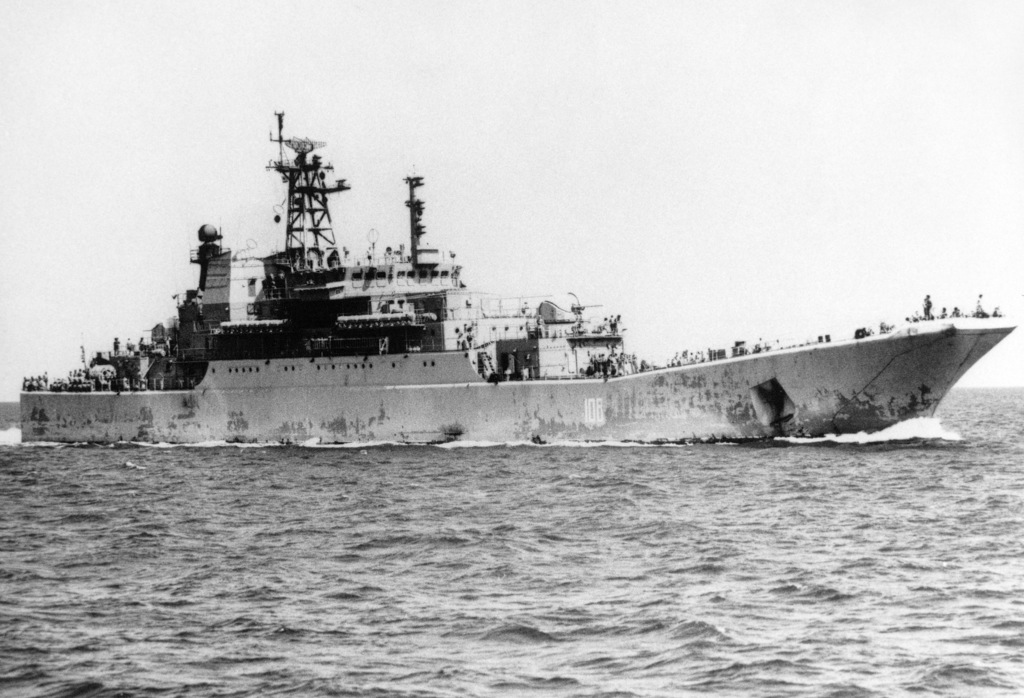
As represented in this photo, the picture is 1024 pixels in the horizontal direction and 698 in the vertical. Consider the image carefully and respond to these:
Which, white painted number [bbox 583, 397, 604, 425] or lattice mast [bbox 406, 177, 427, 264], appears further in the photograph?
lattice mast [bbox 406, 177, 427, 264]

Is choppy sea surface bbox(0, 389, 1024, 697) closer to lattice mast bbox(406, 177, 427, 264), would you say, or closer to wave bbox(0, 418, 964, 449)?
wave bbox(0, 418, 964, 449)

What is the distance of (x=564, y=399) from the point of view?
34.7 metres

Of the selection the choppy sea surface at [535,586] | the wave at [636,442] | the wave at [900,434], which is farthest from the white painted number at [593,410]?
the choppy sea surface at [535,586]

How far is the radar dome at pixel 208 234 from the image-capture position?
149ft

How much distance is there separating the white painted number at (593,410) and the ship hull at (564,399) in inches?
1.2

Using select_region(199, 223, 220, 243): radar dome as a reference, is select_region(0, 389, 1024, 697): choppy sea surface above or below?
below

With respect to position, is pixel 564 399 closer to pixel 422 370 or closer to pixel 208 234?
pixel 422 370

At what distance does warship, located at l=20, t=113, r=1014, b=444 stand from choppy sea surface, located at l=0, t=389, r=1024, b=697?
16.3 feet

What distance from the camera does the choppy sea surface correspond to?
34.1ft

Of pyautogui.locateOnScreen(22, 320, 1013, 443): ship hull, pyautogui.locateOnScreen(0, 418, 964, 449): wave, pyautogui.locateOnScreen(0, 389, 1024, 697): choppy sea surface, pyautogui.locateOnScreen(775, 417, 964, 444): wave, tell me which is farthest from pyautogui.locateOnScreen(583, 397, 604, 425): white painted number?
pyautogui.locateOnScreen(0, 389, 1024, 697): choppy sea surface

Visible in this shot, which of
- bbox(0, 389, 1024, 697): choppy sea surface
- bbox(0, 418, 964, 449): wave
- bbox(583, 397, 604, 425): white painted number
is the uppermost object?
bbox(583, 397, 604, 425): white painted number

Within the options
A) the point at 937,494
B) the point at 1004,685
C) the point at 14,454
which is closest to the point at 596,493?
the point at 937,494

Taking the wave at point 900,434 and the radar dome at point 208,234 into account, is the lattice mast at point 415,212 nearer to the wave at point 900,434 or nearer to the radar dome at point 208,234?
the radar dome at point 208,234

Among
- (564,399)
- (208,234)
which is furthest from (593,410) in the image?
(208,234)
